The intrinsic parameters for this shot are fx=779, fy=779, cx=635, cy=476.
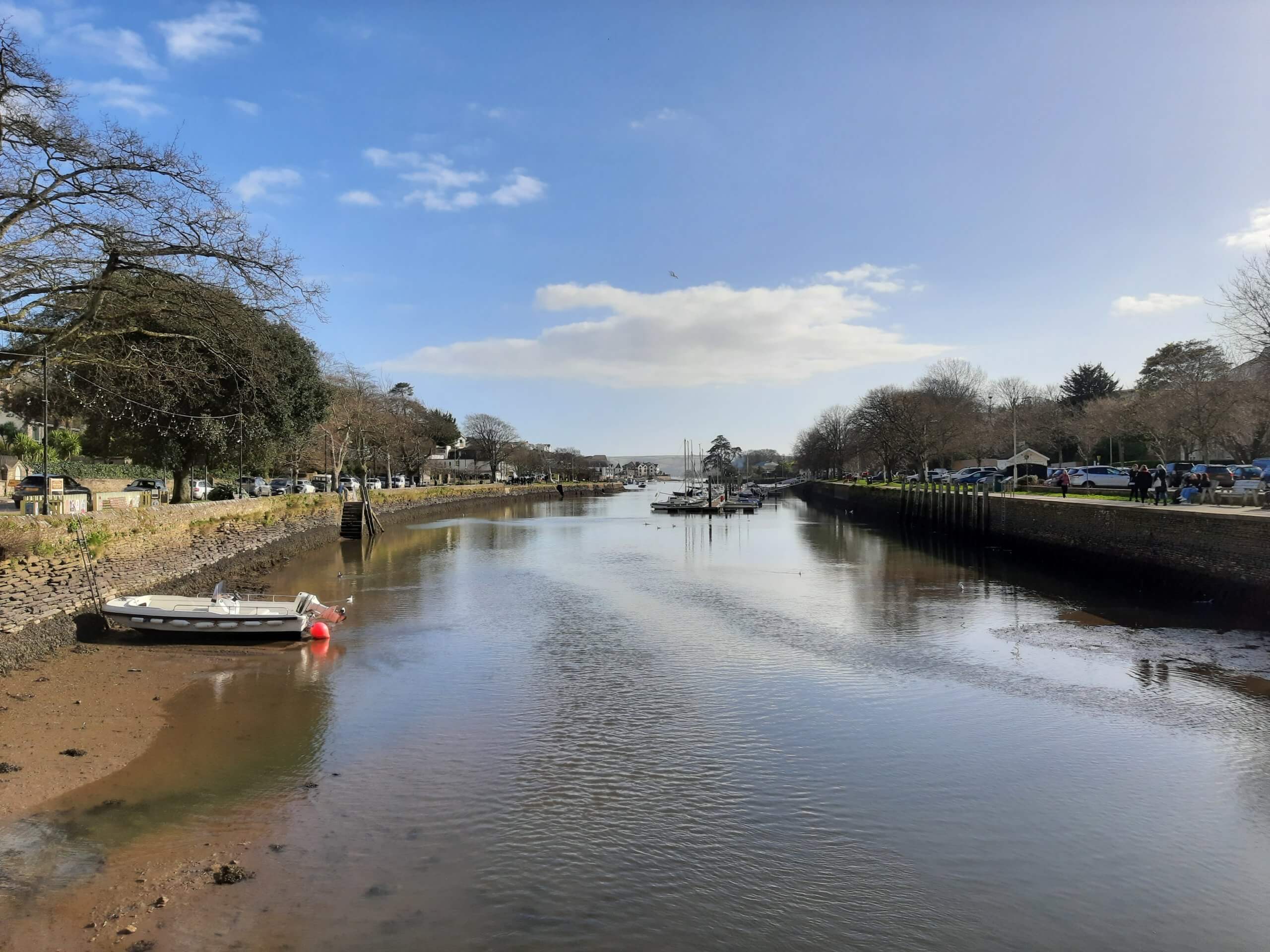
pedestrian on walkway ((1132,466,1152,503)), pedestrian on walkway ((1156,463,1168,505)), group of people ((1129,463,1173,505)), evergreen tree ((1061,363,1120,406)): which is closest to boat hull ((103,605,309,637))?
group of people ((1129,463,1173,505))

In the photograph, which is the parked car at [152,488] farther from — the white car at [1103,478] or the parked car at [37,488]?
the white car at [1103,478]

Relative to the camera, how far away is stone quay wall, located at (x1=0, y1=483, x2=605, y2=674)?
14289 millimetres

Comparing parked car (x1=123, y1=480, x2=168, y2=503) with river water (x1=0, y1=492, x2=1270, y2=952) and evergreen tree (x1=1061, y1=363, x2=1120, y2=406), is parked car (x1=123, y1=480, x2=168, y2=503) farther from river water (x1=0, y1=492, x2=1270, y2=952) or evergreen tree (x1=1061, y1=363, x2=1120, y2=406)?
evergreen tree (x1=1061, y1=363, x2=1120, y2=406)

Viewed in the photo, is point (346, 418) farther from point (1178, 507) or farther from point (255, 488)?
point (1178, 507)

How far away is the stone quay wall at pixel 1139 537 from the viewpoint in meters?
19.3

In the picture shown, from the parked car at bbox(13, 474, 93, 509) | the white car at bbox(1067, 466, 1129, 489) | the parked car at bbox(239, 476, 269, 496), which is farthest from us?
the parked car at bbox(239, 476, 269, 496)

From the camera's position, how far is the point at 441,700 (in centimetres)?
1252

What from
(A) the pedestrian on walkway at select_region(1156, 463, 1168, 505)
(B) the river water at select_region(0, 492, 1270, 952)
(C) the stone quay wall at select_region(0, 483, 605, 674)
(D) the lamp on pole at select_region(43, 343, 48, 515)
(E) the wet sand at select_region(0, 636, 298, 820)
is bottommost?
(B) the river water at select_region(0, 492, 1270, 952)

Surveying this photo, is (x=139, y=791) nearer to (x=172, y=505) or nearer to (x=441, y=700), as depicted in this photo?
(x=441, y=700)

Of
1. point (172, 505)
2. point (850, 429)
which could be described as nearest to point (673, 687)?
point (172, 505)

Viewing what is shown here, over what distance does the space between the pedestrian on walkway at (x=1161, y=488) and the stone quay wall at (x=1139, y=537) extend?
4.24ft

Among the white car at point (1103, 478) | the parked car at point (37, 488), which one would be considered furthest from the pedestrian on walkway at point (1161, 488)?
the parked car at point (37, 488)

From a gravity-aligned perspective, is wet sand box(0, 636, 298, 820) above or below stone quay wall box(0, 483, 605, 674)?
below

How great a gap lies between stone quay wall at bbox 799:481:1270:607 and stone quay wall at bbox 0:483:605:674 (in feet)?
85.5
